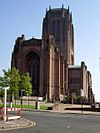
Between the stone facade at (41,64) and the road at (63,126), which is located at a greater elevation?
the stone facade at (41,64)

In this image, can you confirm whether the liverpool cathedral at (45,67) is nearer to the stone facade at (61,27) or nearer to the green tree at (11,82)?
the stone facade at (61,27)

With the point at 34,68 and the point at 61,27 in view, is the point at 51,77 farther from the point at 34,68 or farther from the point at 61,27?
the point at 61,27

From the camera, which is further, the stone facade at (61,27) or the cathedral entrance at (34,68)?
the stone facade at (61,27)

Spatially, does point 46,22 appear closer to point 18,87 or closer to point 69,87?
point 69,87

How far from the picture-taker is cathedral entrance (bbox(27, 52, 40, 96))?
130438mm

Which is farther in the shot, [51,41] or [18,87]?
[51,41]

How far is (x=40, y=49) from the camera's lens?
130000mm

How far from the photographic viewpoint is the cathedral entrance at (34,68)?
130m

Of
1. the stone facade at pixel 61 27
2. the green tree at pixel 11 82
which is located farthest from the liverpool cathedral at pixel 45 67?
the green tree at pixel 11 82

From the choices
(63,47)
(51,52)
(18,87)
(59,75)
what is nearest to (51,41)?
(51,52)

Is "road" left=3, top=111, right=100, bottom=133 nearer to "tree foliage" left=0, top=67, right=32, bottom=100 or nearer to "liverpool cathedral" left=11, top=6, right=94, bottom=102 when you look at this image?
"tree foliage" left=0, top=67, right=32, bottom=100

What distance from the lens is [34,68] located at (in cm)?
13238

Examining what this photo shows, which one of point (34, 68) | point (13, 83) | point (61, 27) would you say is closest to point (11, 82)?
point (13, 83)

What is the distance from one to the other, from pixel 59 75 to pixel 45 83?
12293 millimetres
